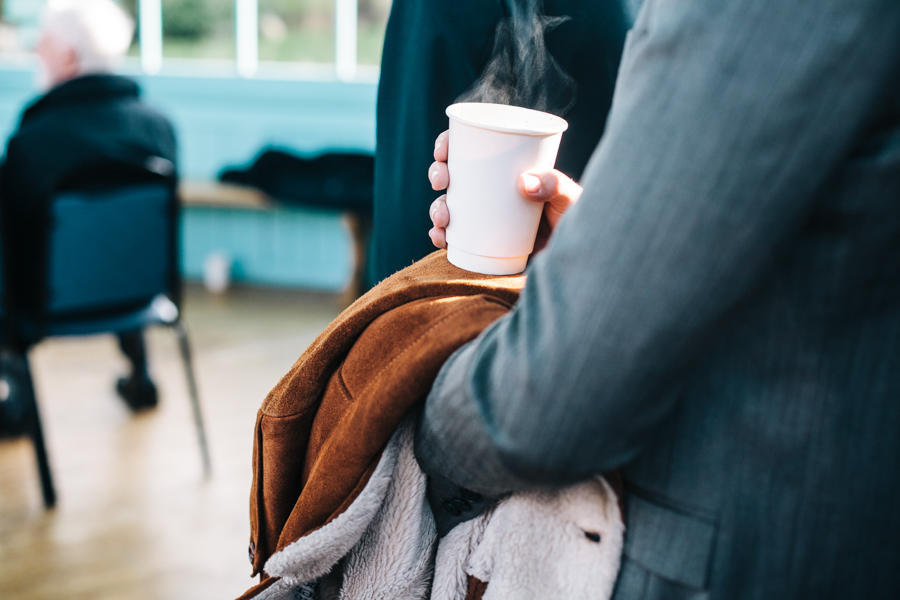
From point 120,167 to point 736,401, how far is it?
203 centimetres

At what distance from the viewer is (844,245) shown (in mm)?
390

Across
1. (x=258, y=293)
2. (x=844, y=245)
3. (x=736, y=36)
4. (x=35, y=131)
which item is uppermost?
(x=736, y=36)

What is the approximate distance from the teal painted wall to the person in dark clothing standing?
10.0 ft

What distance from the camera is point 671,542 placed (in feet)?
1.54

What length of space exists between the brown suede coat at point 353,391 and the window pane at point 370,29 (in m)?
3.56

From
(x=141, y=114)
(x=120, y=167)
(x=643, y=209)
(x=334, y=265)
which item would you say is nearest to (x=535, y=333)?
(x=643, y=209)

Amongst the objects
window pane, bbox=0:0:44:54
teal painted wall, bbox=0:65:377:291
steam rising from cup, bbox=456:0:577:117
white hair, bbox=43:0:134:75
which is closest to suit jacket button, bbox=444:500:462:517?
steam rising from cup, bbox=456:0:577:117

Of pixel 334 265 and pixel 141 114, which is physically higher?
pixel 141 114

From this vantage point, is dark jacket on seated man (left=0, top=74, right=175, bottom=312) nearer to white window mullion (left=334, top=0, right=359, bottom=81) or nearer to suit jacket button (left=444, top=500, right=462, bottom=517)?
white window mullion (left=334, top=0, right=359, bottom=81)

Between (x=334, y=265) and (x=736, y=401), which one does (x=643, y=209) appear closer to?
(x=736, y=401)

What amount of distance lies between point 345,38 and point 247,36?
23.2 inches

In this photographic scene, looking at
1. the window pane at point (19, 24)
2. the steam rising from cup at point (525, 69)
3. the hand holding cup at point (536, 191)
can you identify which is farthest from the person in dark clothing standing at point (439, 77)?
the window pane at point (19, 24)

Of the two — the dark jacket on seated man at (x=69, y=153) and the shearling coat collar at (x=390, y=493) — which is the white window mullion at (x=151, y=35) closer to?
the dark jacket on seated man at (x=69, y=153)

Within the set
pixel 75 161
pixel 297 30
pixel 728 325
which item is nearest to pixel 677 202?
pixel 728 325
